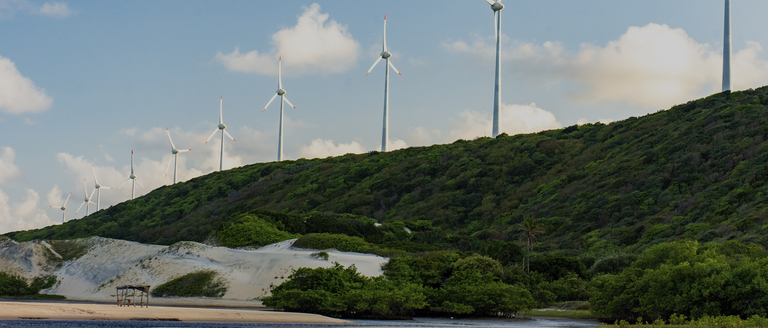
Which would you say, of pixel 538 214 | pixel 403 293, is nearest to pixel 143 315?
pixel 403 293

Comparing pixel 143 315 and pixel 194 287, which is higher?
pixel 143 315

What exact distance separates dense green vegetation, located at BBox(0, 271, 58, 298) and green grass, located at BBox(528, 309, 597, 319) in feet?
130

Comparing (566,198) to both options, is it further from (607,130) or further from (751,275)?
(751,275)

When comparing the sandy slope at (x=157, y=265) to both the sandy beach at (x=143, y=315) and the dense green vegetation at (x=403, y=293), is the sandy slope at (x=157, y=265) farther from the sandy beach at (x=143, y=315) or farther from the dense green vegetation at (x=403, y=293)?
the sandy beach at (x=143, y=315)

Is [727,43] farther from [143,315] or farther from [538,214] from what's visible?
[143,315]

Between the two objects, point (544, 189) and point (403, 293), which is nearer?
point (403, 293)

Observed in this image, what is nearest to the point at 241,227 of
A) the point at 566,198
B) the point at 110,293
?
the point at 110,293

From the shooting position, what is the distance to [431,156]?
426ft

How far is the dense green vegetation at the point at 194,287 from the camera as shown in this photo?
51.3m

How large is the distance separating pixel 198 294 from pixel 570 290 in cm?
2864

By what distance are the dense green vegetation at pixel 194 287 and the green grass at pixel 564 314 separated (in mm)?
23438

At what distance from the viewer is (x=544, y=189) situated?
→ 97812 mm

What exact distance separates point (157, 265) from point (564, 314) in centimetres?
3285

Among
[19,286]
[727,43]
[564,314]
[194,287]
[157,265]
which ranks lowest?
[19,286]
